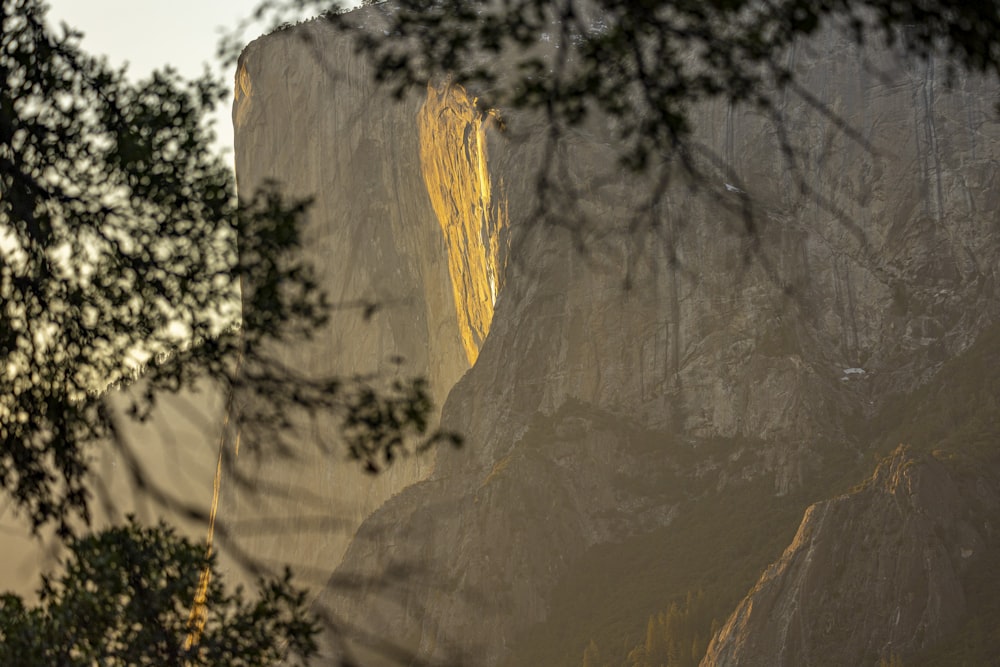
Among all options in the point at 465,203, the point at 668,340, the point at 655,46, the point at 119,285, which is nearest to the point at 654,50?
the point at 655,46

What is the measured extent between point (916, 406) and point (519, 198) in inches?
809

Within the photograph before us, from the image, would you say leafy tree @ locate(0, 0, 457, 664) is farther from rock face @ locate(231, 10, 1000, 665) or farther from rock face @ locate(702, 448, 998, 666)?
rock face @ locate(231, 10, 1000, 665)

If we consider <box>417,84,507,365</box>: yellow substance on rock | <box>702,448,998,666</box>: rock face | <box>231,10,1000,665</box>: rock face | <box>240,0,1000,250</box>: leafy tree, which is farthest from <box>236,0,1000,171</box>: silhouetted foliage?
<box>417,84,507,365</box>: yellow substance on rock

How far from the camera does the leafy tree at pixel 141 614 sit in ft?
20.4

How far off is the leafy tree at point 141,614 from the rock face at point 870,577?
3996 cm

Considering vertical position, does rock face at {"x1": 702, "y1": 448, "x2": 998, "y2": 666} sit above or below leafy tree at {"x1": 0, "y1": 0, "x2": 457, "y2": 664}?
above

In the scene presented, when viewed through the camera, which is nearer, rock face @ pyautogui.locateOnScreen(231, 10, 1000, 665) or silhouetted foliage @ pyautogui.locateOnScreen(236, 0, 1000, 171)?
silhouetted foliage @ pyautogui.locateOnScreen(236, 0, 1000, 171)

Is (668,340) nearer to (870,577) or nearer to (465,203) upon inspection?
(465,203)

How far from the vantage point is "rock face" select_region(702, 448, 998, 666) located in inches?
1753

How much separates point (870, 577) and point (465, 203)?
90.8 feet

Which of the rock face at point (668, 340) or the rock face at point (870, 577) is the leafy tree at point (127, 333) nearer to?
the rock face at point (870, 577)

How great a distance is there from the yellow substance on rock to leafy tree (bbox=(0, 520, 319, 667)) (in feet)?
172

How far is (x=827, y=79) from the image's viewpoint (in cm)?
6100

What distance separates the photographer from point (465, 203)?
6331 cm
